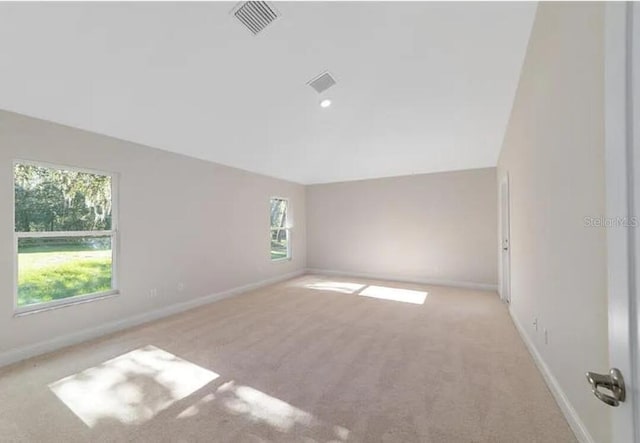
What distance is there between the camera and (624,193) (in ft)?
1.75

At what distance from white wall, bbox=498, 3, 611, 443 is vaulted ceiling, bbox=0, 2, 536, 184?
0.69 m

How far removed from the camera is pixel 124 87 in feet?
8.38

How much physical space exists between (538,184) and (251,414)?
2.87 m

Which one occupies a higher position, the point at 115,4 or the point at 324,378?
the point at 115,4

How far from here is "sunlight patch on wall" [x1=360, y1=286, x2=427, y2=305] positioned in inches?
174

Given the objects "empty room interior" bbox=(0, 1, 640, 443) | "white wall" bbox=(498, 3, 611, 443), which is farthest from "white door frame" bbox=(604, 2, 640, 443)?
"white wall" bbox=(498, 3, 611, 443)

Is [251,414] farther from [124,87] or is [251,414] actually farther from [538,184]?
[124,87]

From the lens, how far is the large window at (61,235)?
8.58 ft

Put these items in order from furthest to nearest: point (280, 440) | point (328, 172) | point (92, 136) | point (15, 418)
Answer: point (328, 172) < point (92, 136) < point (15, 418) < point (280, 440)

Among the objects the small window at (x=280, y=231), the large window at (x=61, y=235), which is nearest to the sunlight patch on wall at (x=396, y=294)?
the small window at (x=280, y=231)

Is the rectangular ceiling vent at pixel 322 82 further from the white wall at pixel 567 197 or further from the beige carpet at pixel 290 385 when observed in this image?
the beige carpet at pixel 290 385

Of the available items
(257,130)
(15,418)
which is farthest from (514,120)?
(15,418)

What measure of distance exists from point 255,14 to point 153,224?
2.81 meters

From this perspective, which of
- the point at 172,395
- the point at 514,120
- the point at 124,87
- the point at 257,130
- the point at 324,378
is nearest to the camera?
the point at 172,395
